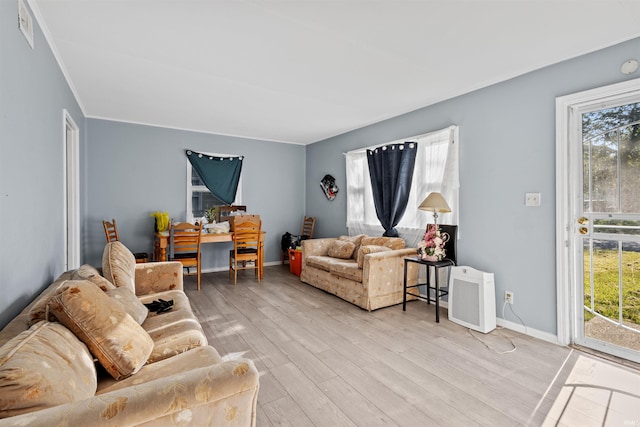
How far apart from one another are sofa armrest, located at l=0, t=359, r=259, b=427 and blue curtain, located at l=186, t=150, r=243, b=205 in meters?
4.75

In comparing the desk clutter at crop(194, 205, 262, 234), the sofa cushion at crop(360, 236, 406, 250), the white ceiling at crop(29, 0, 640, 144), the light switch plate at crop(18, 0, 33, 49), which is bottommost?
the sofa cushion at crop(360, 236, 406, 250)

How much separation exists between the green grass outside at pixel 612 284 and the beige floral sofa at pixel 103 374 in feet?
9.94

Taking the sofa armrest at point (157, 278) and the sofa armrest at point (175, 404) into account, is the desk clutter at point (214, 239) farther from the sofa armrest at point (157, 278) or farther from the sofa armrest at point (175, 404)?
the sofa armrest at point (175, 404)

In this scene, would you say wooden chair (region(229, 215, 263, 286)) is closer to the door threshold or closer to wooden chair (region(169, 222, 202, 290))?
wooden chair (region(169, 222, 202, 290))

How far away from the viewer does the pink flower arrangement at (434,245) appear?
3424 mm

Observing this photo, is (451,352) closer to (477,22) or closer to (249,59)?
(477,22)

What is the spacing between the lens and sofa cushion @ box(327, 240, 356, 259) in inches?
178

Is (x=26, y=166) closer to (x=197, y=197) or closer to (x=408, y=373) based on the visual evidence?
(x=408, y=373)

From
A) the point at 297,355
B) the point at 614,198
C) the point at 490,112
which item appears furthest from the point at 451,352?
the point at 490,112

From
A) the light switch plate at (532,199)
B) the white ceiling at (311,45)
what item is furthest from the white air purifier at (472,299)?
the white ceiling at (311,45)

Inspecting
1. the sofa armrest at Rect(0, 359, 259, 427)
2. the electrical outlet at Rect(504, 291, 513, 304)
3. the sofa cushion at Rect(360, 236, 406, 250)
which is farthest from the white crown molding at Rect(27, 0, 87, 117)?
the electrical outlet at Rect(504, 291, 513, 304)

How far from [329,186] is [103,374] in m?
4.73

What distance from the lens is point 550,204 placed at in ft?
9.29

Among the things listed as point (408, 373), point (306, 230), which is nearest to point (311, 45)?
point (408, 373)
